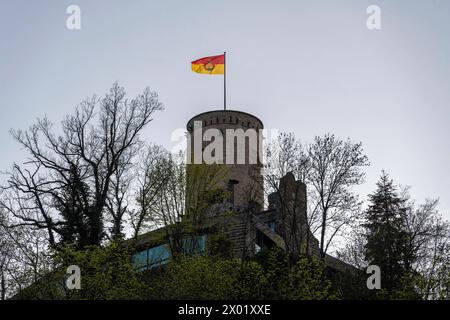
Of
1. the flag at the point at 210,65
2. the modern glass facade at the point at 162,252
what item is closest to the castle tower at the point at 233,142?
the flag at the point at 210,65

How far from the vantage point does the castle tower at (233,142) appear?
41.7 metres

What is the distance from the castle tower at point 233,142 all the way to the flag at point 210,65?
18.0 ft

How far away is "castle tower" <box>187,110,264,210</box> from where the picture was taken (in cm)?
4172

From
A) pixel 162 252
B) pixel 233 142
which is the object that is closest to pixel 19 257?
pixel 162 252

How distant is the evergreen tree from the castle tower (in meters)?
8.43

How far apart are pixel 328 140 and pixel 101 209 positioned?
1180 centimetres

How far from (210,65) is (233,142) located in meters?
7.37

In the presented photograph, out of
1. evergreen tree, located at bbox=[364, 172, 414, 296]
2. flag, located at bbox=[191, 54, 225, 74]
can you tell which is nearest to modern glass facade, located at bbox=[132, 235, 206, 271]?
evergreen tree, located at bbox=[364, 172, 414, 296]

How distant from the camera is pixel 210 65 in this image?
38188mm

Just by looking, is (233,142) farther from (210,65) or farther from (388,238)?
(388,238)

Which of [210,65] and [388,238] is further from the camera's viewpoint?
[210,65]

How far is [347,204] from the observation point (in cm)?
2822

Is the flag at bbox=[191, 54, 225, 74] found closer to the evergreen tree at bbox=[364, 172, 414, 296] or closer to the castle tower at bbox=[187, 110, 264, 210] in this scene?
the castle tower at bbox=[187, 110, 264, 210]
